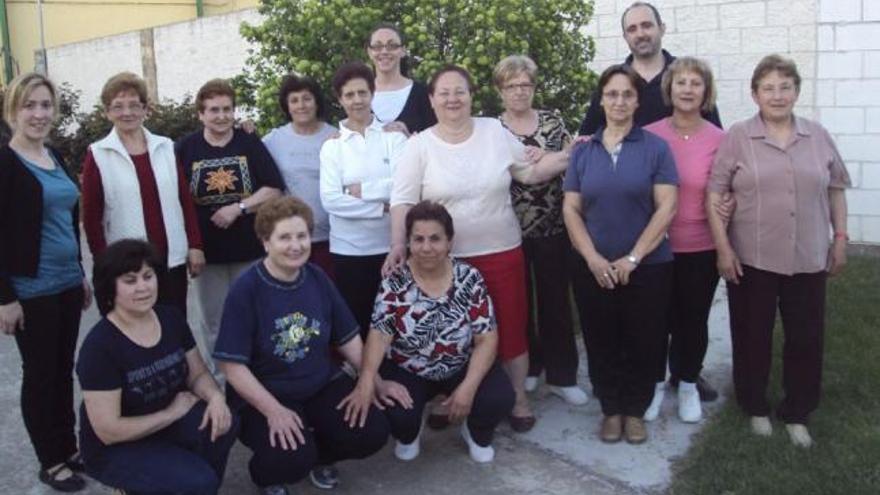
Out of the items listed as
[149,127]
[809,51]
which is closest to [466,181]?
[809,51]

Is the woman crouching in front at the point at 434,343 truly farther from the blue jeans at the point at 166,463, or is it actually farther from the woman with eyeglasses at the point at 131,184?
the woman with eyeglasses at the point at 131,184

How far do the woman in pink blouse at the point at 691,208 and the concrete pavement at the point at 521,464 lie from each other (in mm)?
327

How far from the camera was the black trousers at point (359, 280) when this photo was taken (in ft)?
15.0

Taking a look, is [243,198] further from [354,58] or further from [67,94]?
[67,94]

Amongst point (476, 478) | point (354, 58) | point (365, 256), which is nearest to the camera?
point (476, 478)

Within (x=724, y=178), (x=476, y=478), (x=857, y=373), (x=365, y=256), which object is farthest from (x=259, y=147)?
(x=857, y=373)

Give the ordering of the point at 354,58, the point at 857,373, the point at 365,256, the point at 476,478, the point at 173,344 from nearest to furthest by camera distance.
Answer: the point at 173,344, the point at 476,478, the point at 365,256, the point at 857,373, the point at 354,58

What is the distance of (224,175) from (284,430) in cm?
154

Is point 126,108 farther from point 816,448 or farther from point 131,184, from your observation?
point 816,448

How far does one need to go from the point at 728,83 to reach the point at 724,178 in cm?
393

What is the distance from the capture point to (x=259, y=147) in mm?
4793

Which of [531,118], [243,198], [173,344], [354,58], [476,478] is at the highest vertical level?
[354,58]

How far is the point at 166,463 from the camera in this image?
3494 mm

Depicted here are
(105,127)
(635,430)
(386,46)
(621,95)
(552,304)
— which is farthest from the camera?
(105,127)
